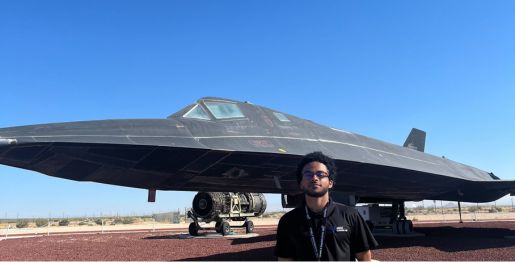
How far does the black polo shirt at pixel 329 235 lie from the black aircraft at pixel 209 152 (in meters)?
4.43

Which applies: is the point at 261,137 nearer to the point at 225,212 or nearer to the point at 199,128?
the point at 199,128

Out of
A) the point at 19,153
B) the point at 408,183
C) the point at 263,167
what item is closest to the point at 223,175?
the point at 263,167

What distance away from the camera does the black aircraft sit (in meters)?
6.45

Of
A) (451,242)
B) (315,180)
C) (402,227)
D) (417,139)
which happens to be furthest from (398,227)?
(315,180)

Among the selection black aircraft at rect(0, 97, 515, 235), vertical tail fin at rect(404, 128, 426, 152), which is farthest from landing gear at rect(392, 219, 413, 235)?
black aircraft at rect(0, 97, 515, 235)

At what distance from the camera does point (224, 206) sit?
24000 mm

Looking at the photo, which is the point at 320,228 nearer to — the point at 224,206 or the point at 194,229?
the point at 224,206

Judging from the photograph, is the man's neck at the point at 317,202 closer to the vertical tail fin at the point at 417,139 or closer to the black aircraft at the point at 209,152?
the black aircraft at the point at 209,152

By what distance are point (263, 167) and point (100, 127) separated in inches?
125

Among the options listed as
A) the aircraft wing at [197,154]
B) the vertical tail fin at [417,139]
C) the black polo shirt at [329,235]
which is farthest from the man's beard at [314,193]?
the vertical tail fin at [417,139]

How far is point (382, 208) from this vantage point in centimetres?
1972

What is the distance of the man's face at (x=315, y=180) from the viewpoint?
9.53 feet

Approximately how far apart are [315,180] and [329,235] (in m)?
0.37

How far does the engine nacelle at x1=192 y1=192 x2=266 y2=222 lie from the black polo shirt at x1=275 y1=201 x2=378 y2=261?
2055 centimetres
